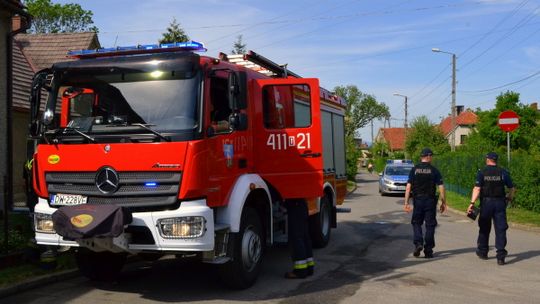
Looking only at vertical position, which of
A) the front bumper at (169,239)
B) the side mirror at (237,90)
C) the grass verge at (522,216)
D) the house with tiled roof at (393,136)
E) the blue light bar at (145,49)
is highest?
the house with tiled roof at (393,136)

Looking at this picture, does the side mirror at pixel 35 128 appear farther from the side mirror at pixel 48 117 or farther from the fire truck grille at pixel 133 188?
the fire truck grille at pixel 133 188

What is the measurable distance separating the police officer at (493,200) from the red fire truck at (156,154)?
355 cm

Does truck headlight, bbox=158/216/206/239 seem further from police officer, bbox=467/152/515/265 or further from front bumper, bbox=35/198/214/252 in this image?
police officer, bbox=467/152/515/265

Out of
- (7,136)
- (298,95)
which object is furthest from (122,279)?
(7,136)

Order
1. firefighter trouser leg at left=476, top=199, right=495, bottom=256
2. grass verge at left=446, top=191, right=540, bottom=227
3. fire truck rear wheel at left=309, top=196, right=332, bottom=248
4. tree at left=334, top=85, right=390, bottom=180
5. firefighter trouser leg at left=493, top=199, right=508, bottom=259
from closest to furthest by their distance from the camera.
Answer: firefighter trouser leg at left=493, top=199, right=508, bottom=259, firefighter trouser leg at left=476, top=199, right=495, bottom=256, fire truck rear wheel at left=309, top=196, right=332, bottom=248, grass verge at left=446, top=191, right=540, bottom=227, tree at left=334, top=85, right=390, bottom=180

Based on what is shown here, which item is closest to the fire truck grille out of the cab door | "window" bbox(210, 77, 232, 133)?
"window" bbox(210, 77, 232, 133)

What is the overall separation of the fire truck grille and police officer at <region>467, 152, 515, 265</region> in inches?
217

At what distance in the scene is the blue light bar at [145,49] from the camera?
20.5ft

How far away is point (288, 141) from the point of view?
752 cm

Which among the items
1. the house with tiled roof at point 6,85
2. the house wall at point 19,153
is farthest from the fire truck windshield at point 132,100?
the house wall at point 19,153

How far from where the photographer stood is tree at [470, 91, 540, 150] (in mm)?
35719

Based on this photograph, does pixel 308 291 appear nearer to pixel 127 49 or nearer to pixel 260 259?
pixel 260 259

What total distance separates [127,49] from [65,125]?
1150 mm

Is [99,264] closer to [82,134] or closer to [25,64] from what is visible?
[82,134]
